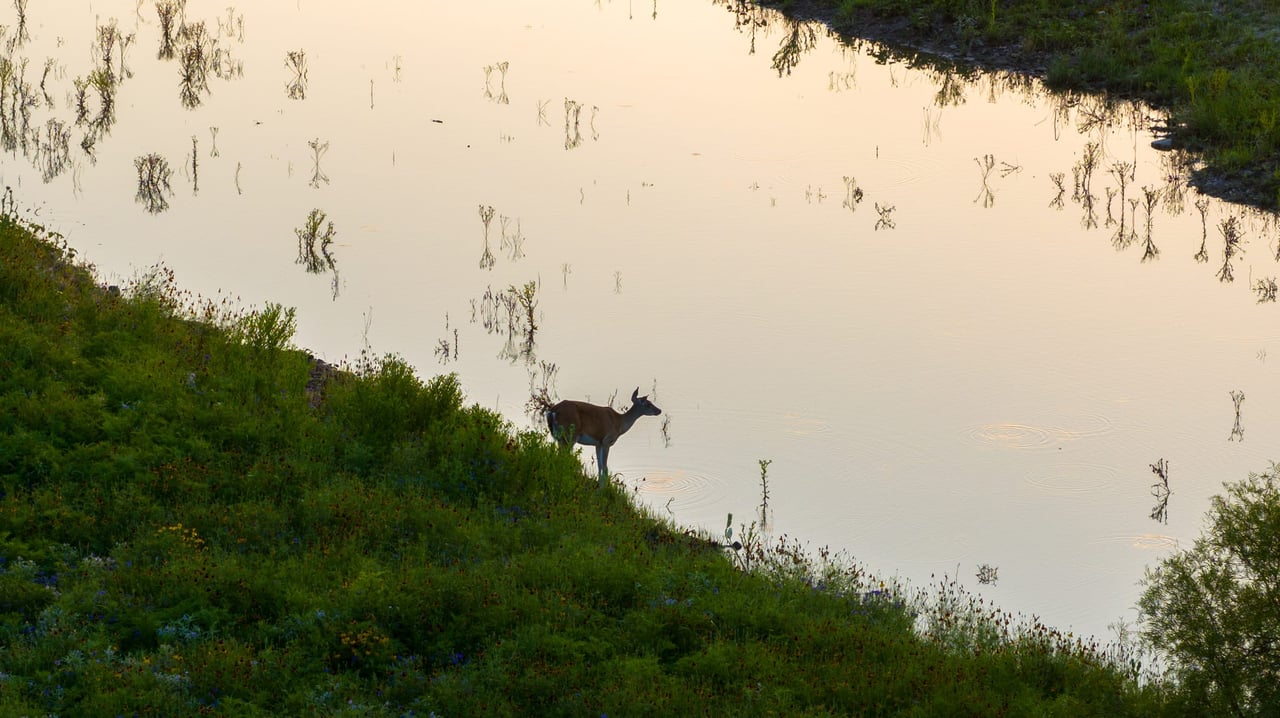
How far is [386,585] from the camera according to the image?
9.94 metres

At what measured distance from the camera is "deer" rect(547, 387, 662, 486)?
502 inches

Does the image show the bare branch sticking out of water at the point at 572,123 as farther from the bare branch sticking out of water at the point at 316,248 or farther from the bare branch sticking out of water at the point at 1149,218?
the bare branch sticking out of water at the point at 1149,218

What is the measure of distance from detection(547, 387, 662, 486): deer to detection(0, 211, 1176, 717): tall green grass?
20 centimetres

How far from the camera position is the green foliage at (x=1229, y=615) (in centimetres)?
824

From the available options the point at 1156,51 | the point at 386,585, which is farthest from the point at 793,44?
the point at 386,585

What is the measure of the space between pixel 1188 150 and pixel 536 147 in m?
10.1

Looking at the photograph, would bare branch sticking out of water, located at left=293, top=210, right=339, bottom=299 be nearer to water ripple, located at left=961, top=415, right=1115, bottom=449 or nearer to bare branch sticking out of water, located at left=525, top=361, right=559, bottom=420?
bare branch sticking out of water, located at left=525, top=361, right=559, bottom=420

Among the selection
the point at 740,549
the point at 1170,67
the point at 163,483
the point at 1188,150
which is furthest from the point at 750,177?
the point at 163,483

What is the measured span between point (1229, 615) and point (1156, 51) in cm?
2000

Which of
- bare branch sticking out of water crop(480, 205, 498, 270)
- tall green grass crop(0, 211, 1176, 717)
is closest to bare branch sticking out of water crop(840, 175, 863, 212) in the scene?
bare branch sticking out of water crop(480, 205, 498, 270)

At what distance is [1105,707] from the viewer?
352 inches

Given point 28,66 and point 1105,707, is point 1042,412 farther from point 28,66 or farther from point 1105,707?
point 28,66

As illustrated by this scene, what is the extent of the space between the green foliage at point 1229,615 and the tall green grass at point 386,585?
332 millimetres

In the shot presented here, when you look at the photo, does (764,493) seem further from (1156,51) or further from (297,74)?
(297,74)
